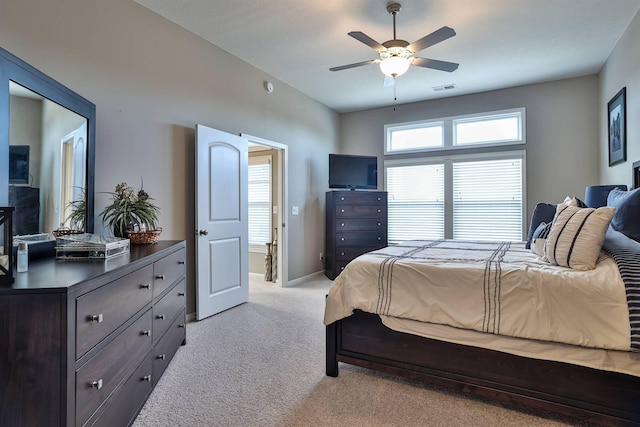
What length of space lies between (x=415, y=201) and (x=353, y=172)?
115 cm

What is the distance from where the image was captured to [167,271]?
89.3 inches

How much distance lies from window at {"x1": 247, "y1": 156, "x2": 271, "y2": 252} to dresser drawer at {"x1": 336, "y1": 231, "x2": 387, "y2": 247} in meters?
1.18

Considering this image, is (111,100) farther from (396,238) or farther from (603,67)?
(603,67)

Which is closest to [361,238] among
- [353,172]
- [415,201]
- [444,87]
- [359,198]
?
[359,198]

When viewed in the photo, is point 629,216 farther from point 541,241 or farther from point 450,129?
point 450,129

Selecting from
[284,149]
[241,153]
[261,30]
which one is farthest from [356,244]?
[261,30]

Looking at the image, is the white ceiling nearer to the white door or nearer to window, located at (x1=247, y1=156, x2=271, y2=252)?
the white door

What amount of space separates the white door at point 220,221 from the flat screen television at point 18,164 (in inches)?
61.9

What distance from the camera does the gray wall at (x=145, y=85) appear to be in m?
2.29

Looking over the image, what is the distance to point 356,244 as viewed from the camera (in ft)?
16.8

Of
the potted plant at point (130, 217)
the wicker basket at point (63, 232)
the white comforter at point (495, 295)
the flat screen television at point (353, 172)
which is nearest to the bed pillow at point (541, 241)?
the white comforter at point (495, 295)

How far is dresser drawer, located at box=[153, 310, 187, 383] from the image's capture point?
2.06m

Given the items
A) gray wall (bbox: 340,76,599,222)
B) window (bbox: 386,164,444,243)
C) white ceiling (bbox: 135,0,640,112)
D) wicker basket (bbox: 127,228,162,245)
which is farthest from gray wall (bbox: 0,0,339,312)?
gray wall (bbox: 340,76,599,222)

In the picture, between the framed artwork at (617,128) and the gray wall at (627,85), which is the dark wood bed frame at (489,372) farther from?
the framed artwork at (617,128)
